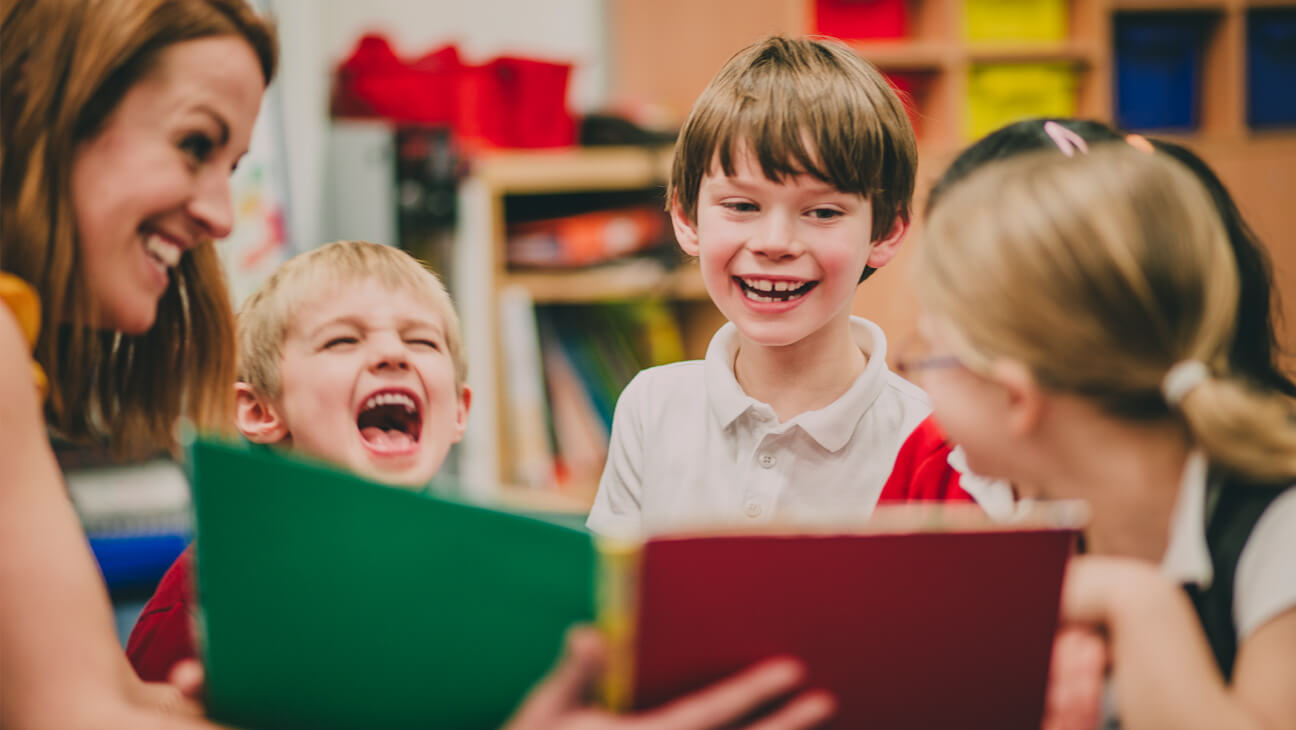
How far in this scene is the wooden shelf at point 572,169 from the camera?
99.6 inches

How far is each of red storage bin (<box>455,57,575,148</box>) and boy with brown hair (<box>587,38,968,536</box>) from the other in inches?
67.5

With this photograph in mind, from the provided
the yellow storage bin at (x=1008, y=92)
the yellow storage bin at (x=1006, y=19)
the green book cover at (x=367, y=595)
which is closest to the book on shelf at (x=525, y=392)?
the yellow storage bin at (x=1008, y=92)

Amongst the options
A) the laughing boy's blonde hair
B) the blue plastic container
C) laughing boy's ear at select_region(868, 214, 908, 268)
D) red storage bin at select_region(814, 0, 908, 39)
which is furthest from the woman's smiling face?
red storage bin at select_region(814, 0, 908, 39)

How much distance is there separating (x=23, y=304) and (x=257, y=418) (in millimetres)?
389

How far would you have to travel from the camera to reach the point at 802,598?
2.15 ft

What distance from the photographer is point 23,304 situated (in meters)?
0.75

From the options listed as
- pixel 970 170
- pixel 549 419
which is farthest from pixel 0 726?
pixel 549 419

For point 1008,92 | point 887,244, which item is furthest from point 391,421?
point 1008,92

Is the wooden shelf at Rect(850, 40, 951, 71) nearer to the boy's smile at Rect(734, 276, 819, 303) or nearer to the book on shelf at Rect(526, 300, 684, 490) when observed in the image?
the book on shelf at Rect(526, 300, 684, 490)

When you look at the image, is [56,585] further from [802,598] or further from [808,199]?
[808,199]

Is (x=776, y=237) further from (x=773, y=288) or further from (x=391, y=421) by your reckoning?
(x=391, y=421)

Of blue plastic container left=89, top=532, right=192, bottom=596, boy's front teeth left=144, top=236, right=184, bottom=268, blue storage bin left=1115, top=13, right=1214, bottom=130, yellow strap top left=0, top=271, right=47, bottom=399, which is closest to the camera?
yellow strap top left=0, top=271, right=47, bottom=399

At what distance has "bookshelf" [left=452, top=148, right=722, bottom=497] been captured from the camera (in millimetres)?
2523

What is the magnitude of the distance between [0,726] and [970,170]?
2.67 feet
